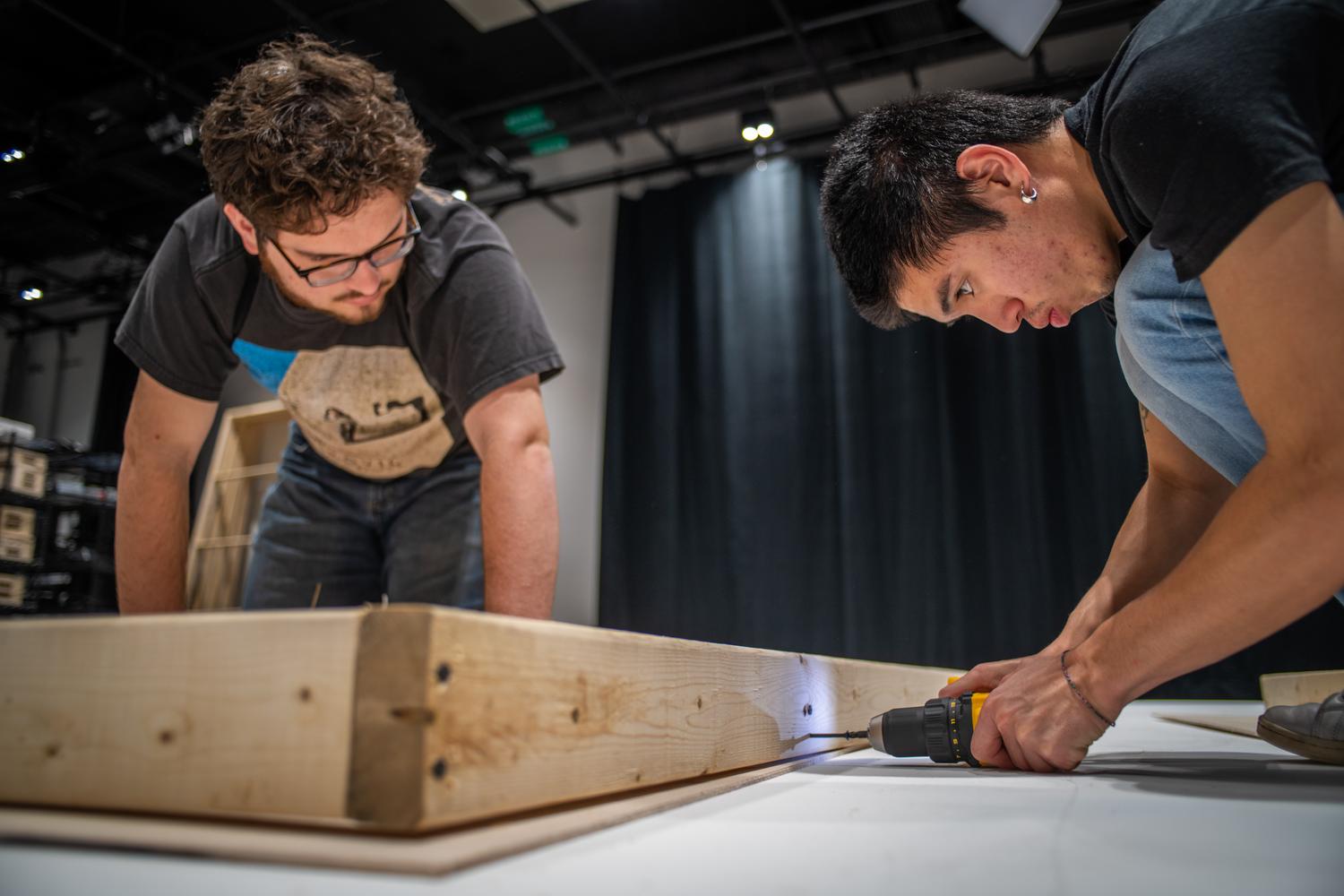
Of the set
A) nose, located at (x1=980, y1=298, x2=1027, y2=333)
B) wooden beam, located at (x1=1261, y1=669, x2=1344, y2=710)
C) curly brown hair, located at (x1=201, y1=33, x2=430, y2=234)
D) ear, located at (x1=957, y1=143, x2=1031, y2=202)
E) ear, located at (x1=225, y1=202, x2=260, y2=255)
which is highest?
curly brown hair, located at (x1=201, y1=33, x2=430, y2=234)

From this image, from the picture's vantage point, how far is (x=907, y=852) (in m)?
0.58

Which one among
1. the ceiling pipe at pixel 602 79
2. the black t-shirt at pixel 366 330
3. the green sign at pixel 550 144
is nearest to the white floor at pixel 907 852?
the black t-shirt at pixel 366 330

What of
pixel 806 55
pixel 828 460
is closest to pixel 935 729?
pixel 828 460

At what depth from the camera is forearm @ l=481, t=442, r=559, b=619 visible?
4.09 ft

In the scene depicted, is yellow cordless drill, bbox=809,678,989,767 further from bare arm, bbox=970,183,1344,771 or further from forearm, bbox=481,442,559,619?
forearm, bbox=481,442,559,619

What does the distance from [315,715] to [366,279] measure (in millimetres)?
893

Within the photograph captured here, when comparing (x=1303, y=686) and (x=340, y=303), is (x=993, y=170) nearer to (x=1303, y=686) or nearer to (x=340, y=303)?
(x=340, y=303)

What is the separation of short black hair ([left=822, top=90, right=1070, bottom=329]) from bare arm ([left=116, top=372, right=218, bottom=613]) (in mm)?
984

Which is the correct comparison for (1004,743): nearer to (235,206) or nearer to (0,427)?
(235,206)

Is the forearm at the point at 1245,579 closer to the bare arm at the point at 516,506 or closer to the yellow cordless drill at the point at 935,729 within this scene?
the yellow cordless drill at the point at 935,729

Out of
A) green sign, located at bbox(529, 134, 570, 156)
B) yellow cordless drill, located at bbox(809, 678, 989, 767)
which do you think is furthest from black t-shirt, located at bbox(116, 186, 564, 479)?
green sign, located at bbox(529, 134, 570, 156)

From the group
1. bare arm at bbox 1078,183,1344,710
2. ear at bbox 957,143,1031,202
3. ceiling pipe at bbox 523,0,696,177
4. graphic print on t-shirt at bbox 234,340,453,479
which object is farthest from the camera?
ceiling pipe at bbox 523,0,696,177

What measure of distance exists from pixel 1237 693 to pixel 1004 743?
3428 millimetres

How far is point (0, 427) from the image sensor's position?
5020mm
